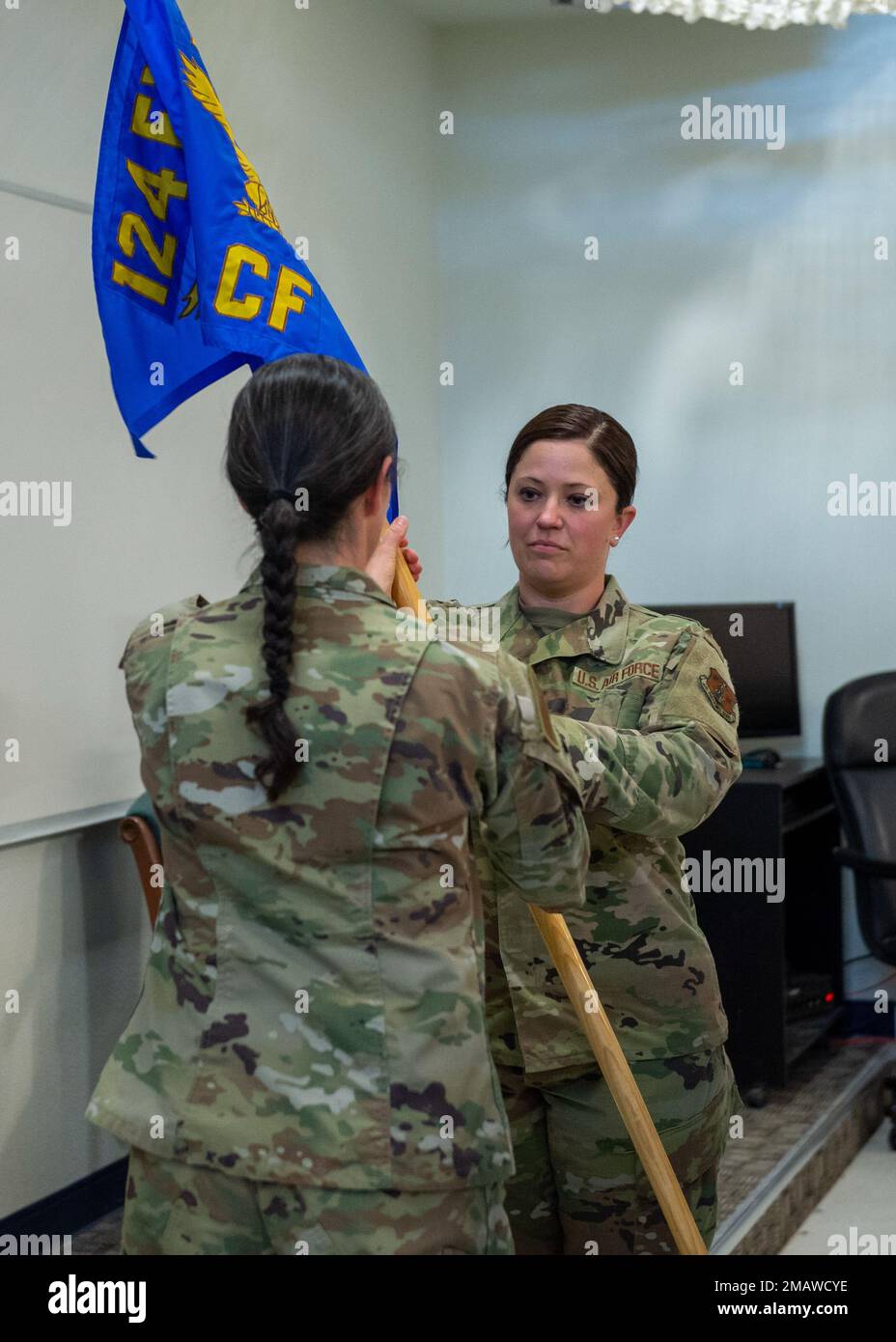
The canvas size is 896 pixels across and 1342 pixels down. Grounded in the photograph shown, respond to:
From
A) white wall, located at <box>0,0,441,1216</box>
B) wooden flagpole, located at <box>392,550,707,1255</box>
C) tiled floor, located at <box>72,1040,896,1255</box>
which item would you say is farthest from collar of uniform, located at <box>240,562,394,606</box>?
tiled floor, located at <box>72,1040,896,1255</box>

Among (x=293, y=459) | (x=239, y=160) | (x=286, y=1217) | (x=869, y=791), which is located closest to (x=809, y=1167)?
(x=869, y=791)

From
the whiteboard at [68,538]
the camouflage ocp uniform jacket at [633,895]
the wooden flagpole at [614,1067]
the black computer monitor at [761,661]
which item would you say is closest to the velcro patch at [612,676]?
the camouflage ocp uniform jacket at [633,895]

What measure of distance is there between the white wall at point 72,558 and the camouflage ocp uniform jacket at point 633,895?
138 centimetres

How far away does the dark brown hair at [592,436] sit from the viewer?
6.00 feet

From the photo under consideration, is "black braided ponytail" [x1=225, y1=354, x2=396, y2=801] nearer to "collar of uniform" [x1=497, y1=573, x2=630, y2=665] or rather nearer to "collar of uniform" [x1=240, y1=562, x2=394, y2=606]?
"collar of uniform" [x1=240, y1=562, x2=394, y2=606]

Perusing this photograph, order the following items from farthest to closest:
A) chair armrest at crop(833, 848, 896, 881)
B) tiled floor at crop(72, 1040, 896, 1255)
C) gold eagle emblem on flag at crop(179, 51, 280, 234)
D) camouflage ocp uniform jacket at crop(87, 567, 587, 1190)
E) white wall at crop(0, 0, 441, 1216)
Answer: chair armrest at crop(833, 848, 896, 881)
tiled floor at crop(72, 1040, 896, 1255)
white wall at crop(0, 0, 441, 1216)
gold eagle emblem on flag at crop(179, 51, 280, 234)
camouflage ocp uniform jacket at crop(87, 567, 587, 1190)

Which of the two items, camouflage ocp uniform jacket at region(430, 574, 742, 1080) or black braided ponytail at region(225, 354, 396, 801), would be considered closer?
black braided ponytail at region(225, 354, 396, 801)

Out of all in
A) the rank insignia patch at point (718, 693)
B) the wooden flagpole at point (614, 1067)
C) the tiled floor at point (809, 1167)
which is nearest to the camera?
the wooden flagpole at point (614, 1067)

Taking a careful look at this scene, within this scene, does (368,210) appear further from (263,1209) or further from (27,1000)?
(263,1209)

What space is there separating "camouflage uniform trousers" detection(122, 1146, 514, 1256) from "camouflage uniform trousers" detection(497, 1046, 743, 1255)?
45 centimetres

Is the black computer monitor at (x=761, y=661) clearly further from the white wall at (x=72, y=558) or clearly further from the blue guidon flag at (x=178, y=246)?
the blue guidon flag at (x=178, y=246)

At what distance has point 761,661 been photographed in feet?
14.2

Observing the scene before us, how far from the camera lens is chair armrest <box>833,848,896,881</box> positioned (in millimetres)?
3523
